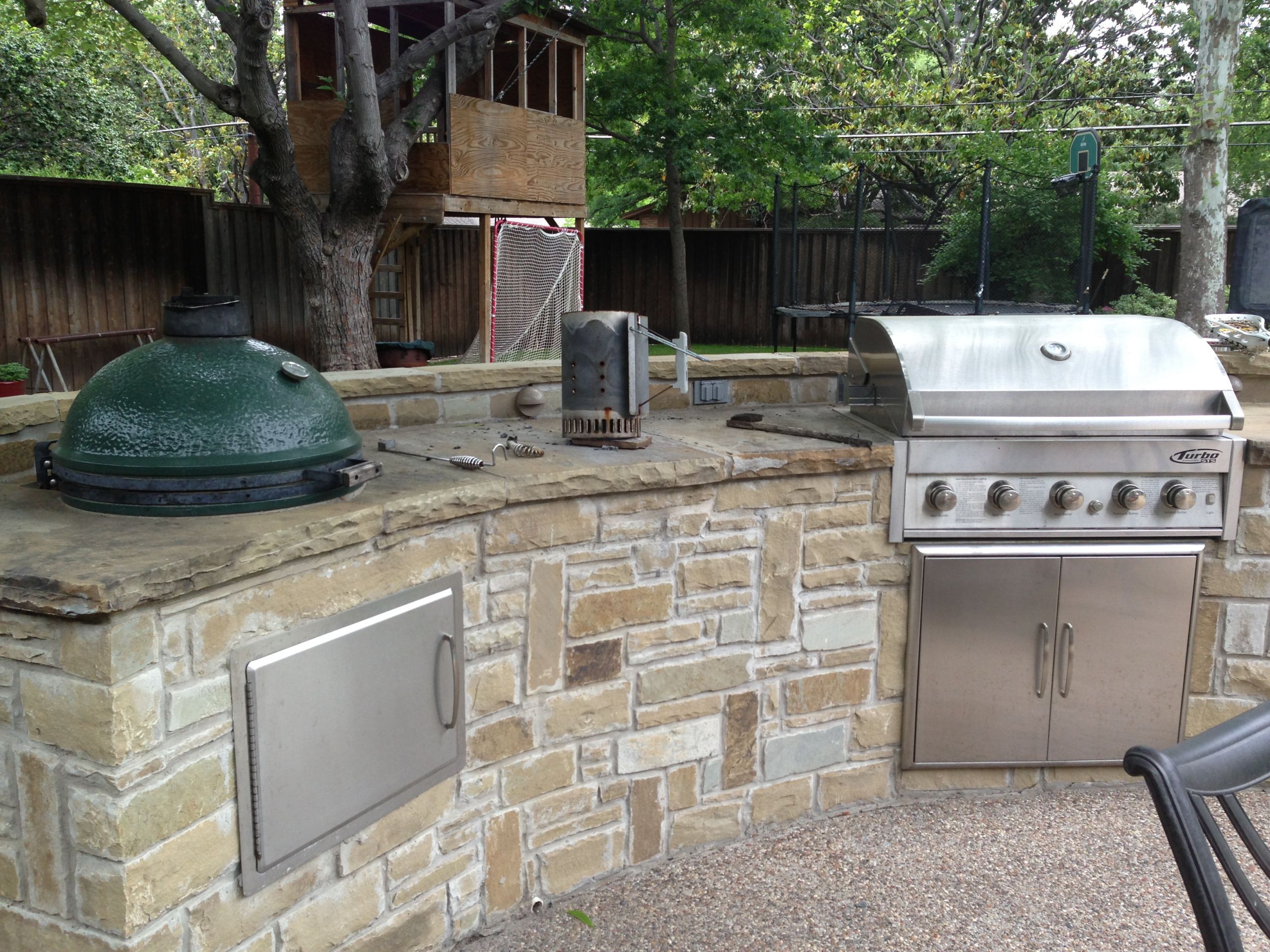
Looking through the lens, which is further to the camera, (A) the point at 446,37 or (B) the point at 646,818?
(A) the point at 446,37

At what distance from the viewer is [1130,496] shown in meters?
3.40

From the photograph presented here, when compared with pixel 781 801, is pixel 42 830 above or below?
above

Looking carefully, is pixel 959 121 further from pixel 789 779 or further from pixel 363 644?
pixel 363 644

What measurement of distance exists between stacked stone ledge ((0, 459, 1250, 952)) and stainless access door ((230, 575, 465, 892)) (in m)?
0.04

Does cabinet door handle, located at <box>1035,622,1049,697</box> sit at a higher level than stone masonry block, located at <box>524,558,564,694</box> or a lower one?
lower

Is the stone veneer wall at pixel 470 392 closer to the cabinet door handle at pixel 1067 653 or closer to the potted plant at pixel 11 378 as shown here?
the cabinet door handle at pixel 1067 653

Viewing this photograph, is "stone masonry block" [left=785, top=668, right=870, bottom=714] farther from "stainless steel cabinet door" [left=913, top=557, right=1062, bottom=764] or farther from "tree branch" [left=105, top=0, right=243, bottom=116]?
"tree branch" [left=105, top=0, right=243, bottom=116]

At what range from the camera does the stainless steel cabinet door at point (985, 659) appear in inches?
136

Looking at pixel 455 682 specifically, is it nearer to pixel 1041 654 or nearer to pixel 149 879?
pixel 149 879

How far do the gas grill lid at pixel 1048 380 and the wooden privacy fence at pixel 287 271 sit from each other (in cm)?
716

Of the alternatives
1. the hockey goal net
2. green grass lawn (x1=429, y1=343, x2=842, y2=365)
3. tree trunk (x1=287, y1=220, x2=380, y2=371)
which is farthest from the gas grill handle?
green grass lawn (x1=429, y1=343, x2=842, y2=365)

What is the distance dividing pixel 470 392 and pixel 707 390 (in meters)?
0.95

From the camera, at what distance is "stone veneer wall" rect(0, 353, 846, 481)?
9.23 ft

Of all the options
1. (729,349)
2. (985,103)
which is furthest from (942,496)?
(985,103)
